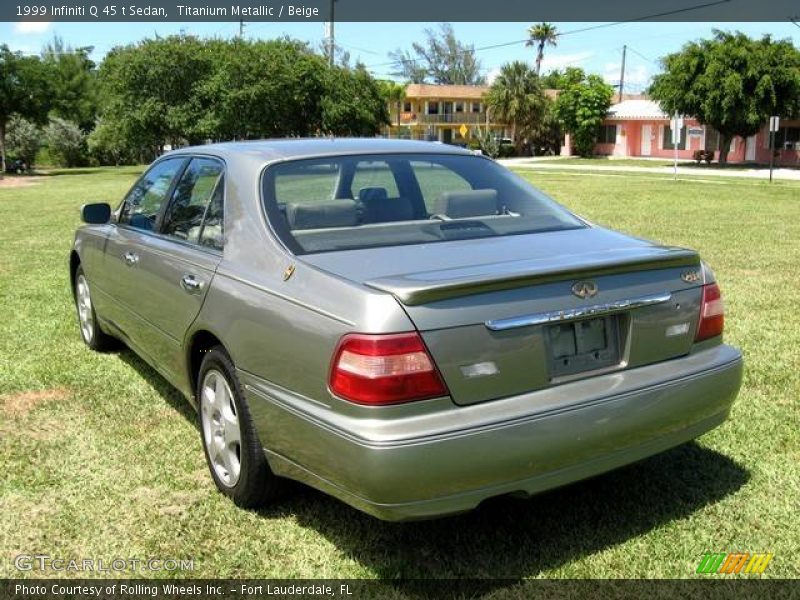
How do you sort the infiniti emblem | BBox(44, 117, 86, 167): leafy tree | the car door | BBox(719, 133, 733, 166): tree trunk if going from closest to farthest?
the infiniti emblem < the car door < BBox(719, 133, 733, 166): tree trunk < BBox(44, 117, 86, 167): leafy tree

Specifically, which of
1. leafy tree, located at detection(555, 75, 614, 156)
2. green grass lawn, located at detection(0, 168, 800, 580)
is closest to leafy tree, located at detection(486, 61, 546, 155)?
leafy tree, located at detection(555, 75, 614, 156)

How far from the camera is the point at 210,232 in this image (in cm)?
384

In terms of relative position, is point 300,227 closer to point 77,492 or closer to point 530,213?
point 530,213

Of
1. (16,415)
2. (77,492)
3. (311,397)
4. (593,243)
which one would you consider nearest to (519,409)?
(311,397)

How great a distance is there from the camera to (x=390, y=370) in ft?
8.77

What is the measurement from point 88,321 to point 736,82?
43892 millimetres

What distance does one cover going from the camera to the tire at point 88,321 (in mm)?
5975

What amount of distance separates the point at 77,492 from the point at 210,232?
1.39 m

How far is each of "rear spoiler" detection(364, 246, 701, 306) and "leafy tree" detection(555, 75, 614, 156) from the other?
59.0 m

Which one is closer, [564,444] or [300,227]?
[564,444]

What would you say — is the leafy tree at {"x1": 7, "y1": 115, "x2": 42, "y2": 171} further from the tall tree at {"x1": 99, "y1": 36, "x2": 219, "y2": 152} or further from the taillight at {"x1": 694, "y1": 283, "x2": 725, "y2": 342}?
the taillight at {"x1": 694, "y1": 283, "x2": 725, "y2": 342}

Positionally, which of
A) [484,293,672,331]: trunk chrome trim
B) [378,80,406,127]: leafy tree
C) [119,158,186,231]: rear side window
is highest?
[378,80,406,127]: leafy tree

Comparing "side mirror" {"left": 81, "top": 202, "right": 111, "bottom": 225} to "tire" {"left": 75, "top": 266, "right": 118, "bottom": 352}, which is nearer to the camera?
"side mirror" {"left": 81, "top": 202, "right": 111, "bottom": 225}

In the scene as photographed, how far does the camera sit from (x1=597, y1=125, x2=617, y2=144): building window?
61031 millimetres
